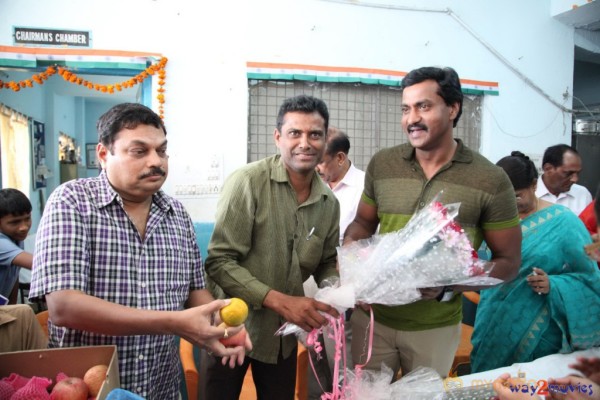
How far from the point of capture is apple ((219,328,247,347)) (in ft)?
3.72

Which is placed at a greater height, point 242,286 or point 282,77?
point 282,77

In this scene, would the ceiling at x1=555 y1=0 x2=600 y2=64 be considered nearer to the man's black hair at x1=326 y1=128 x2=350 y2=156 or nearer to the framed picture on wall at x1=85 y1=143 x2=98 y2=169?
the man's black hair at x1=326 y1=128 x2=350 y2=156

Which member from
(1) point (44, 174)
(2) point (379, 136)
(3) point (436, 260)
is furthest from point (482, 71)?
(1) point (44, 174)

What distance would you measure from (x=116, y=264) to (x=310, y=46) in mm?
3675

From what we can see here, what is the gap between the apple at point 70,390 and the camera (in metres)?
0.93

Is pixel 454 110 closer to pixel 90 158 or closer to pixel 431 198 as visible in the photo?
pixel 431 198

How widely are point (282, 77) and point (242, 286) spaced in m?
3.15

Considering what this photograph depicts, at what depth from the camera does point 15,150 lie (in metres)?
5.39

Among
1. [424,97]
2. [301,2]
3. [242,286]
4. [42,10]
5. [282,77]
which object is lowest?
[242,286]

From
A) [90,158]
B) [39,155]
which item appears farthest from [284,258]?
[90,158]

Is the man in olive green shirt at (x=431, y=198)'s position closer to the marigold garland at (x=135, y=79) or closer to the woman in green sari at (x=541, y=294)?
the woman in green sari at (x=541, y=294)

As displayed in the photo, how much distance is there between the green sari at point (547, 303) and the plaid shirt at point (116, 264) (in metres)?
1.41

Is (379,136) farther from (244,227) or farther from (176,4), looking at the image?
(244,227)

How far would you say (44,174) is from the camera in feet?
22.5
